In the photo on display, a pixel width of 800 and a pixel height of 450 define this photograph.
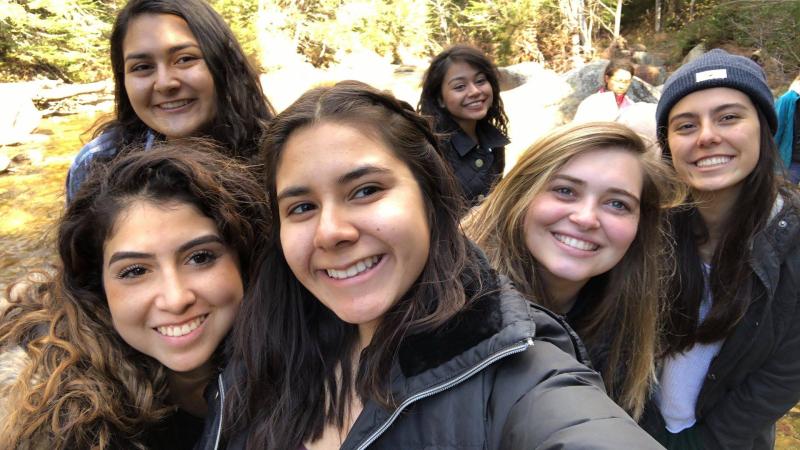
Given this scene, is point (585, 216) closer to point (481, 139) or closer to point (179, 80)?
point (179, 80)

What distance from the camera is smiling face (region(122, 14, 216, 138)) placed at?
2.32 m

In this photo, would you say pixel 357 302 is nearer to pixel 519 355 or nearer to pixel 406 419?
pixel 406 419

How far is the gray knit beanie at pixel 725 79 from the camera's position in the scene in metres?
1.97

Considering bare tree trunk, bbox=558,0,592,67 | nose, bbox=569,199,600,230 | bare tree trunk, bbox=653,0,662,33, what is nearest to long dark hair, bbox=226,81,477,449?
nose, bbox=569,199,600,230

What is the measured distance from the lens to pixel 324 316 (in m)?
1.61

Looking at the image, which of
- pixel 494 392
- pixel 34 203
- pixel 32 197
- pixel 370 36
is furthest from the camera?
pixel 370 36

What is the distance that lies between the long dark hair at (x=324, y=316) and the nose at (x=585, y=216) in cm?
58

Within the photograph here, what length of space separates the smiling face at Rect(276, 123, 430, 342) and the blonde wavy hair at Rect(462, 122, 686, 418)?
29.1 inches

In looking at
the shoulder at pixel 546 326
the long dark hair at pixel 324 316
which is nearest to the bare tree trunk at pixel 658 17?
the long dark hair at pixel 324 316

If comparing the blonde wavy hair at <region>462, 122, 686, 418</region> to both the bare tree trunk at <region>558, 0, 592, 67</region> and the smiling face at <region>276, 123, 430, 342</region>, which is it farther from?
the bare tree trunk at <region>558, 0, 592, 67</region>

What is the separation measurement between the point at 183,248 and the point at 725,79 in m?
2.06

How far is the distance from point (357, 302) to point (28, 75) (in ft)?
51.1

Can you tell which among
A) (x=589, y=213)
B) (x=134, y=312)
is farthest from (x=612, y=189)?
(x=134, y=312)

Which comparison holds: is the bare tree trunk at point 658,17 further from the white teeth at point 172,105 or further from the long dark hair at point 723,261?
the white teeth at point 172,105
